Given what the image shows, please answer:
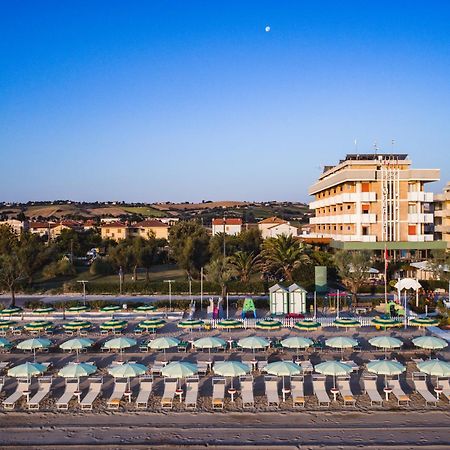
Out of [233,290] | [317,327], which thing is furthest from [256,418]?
[233,290]

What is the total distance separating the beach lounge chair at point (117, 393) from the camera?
630 inches

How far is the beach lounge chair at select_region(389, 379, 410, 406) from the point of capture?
16.0m

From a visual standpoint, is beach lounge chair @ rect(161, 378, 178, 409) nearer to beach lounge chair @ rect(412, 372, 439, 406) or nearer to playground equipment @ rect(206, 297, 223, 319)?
beach lounge chair @ rect(412, 372, 439, 406)

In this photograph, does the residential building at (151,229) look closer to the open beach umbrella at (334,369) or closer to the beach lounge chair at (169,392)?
the beach lounge chair at (169,392)

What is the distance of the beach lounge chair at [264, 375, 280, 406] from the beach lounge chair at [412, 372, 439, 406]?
482cm

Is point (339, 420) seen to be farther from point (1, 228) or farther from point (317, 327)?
point (1, 228)

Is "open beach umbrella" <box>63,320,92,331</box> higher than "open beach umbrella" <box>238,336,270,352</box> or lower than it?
lower

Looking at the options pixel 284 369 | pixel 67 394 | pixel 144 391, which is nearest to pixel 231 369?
pixel 284 369

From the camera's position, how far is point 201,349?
22.7 metres

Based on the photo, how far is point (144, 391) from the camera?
667 inches

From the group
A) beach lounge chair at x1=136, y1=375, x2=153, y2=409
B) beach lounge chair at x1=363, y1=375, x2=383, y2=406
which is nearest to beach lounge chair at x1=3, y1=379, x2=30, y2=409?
beach lounge chair at x1=136, y1=375, x2=153, y2=409

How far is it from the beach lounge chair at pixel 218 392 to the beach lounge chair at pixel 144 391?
2214 millimetres

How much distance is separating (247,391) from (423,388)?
238 inches

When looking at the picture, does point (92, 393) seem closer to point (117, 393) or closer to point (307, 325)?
point (117, 393)
